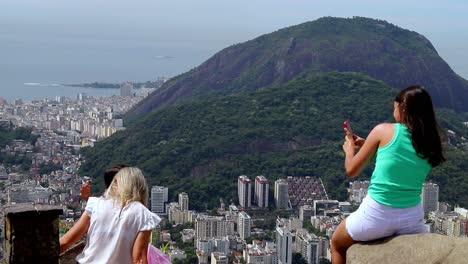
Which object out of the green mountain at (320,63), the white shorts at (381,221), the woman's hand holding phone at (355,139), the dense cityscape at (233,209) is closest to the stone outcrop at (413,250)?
the white shorts at (381,221)

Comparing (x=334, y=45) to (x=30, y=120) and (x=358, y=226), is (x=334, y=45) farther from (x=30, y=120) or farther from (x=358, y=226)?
(x=358, y=226)

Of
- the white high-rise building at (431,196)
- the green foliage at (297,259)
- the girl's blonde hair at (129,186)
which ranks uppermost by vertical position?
the girl's blonde hair at (129,186)

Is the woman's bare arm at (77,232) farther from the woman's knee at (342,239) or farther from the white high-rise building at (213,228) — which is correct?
the white high-rise building at (213,228)

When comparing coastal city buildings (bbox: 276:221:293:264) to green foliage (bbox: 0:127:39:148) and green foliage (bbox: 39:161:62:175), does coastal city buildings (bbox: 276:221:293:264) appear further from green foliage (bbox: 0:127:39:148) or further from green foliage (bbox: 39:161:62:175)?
green foliage (bbox: 0:127:39:148)

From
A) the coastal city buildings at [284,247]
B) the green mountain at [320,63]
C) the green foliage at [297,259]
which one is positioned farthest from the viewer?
the green mountain at [320,63]

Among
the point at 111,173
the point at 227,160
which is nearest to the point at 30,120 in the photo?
the point at 227,160
